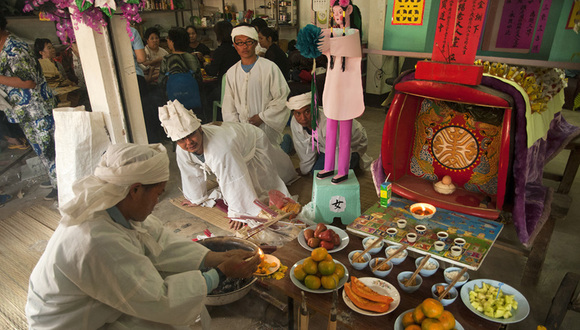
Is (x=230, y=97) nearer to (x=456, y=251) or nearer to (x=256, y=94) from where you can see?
(x=256, y=94)

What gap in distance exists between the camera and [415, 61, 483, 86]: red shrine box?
1987 millimetres

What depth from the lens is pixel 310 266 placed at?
1.80m

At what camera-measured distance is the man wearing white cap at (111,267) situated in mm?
1509

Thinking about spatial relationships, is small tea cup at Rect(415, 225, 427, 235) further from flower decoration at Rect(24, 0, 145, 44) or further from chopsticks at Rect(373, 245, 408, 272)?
flower decoration at Rect(24, 0, 145, 44)

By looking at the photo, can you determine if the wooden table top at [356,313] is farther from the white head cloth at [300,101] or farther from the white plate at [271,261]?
the white head cloth at [300,101]

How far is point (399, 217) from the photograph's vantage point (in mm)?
2271

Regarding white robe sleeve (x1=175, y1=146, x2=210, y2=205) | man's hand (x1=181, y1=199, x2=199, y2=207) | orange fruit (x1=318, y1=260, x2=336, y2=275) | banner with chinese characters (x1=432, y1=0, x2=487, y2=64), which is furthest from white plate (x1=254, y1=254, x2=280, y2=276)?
man's hand (x1=181, y1=199, x2=199, y2=207)

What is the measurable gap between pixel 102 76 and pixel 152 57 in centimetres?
289

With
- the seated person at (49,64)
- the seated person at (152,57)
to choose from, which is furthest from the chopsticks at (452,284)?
the seated person at (49,64)

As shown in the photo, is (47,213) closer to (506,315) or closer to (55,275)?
(55,275)

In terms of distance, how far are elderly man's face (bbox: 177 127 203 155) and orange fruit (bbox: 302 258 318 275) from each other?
1688 millimetres

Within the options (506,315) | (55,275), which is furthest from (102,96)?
(506,315)

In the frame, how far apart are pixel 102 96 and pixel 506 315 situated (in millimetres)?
3465

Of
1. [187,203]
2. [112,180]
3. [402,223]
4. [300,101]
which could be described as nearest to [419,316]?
[402,223]
